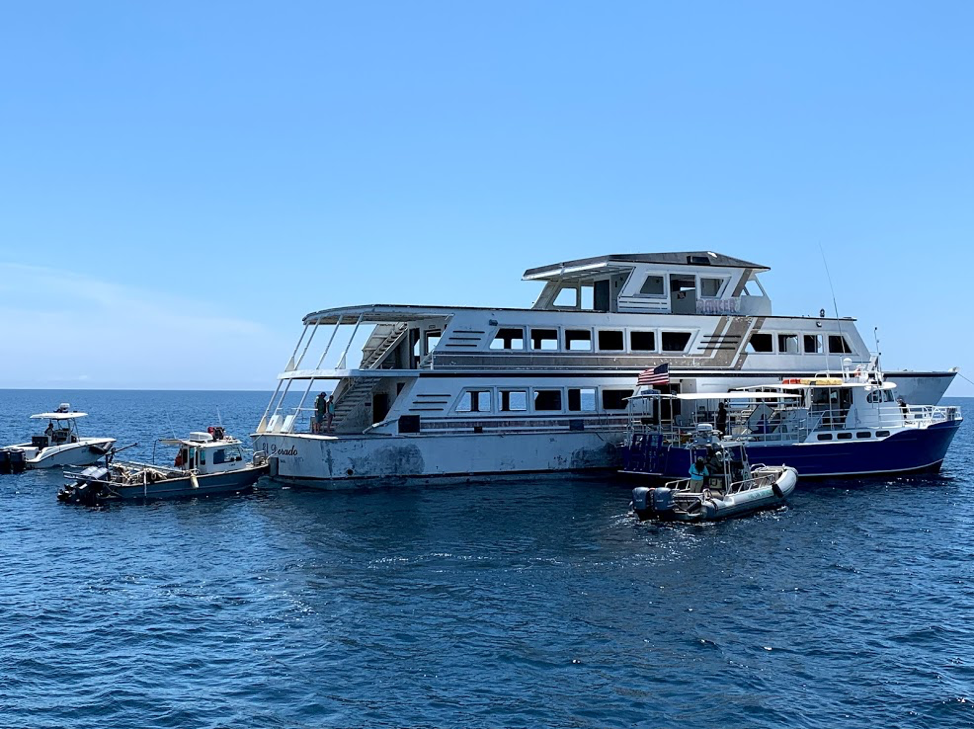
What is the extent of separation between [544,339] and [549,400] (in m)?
2.75

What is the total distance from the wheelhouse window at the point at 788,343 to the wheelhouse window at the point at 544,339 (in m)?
11.9

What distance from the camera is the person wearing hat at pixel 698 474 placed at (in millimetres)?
30875

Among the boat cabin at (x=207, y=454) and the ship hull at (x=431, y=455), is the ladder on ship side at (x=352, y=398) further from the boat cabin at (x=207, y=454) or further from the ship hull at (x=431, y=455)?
the boat cabin at (x=207, y=454)

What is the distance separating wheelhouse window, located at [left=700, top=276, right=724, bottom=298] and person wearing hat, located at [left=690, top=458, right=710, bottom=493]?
13.5 metres

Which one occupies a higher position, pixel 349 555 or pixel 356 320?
pixel 356 320

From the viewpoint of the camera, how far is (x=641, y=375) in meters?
38.1

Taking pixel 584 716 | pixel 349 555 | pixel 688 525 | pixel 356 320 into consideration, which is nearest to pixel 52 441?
pixel 356 320

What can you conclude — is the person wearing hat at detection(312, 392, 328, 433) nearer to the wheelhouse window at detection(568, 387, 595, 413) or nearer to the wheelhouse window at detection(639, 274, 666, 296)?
the wheelhouse window at detection(568, 387, 595, 413)

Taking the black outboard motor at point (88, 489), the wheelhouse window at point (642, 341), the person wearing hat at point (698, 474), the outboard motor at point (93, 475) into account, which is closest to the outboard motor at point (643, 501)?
the person wearing hat at point (698, 474)

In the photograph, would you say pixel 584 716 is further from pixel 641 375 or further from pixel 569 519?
pixel 641 375

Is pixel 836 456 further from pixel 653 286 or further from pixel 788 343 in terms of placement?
pixel 653 286

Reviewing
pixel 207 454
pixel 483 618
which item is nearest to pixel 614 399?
pixel 207 454

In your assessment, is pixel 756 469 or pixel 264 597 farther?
pixel 756 469

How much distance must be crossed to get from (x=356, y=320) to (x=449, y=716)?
81.3 feet
